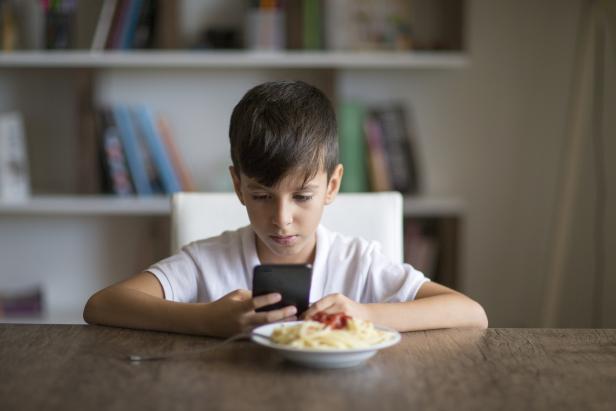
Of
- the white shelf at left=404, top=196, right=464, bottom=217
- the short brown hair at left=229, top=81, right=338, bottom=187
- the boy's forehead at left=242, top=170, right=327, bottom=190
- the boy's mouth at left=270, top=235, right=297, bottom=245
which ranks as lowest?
the white shelf at left=404, top=196, right=464, bottom=217

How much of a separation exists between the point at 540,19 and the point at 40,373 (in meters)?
2.20

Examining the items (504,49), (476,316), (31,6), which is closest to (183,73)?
(31,6)

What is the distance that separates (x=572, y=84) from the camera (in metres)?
2.81

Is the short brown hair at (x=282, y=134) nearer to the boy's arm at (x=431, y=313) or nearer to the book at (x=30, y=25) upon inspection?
the boy's arm at (x=431, y=313)

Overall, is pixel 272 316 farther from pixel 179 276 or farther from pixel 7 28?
pixel 7 28

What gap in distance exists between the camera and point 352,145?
8.84 feet

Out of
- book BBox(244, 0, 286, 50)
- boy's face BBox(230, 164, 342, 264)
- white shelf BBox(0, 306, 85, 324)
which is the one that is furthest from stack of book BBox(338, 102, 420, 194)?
boy's face BBox(230, 164, 342, 264)

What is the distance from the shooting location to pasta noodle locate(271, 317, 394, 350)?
1.05 metres

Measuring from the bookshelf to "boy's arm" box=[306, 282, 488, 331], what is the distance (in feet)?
4.28

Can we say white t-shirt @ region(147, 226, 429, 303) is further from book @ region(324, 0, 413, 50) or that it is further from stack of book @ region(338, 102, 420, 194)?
book @ region(324, 0, 413, 50)

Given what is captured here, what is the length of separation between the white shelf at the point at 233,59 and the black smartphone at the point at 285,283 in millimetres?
1511

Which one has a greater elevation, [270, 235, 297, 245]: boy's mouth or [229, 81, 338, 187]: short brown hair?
[229, 81, 338, 187]: short brown hair

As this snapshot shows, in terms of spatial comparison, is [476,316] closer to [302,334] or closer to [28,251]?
[302,334]

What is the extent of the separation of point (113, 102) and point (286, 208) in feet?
5.34
